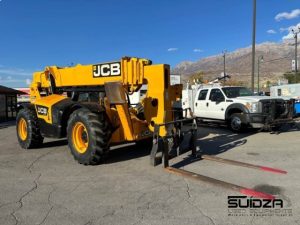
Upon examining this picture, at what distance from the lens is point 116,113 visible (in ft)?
26.5

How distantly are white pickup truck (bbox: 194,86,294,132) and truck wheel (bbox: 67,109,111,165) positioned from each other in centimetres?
692

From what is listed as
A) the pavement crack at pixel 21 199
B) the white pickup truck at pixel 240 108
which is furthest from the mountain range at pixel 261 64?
the pavement crack at pixel 21 199

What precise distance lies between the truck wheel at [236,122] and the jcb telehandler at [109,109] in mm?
5184

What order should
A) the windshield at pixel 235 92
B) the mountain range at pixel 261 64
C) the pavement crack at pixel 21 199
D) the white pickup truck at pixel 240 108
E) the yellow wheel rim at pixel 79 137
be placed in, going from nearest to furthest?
the pavement crack at pixel 21 199 → the yellow wheel rim at pixel 79 137 → the white pickup truck at pixel 240 108 → the windshield at pixel 235 92 → the mountain range at pixel 261 64

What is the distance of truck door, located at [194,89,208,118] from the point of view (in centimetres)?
1509

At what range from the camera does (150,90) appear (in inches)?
313

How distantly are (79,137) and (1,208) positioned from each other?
10.5 ft

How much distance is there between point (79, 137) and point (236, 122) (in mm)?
7226

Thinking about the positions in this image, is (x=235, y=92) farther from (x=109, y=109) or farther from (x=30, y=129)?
(x=30, y=129)

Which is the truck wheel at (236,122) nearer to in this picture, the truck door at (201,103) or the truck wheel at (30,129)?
the truck door at (201,103)

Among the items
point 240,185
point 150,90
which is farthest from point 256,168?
point 150,90

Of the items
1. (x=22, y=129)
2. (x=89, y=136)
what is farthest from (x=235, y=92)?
(x=22, y=129)

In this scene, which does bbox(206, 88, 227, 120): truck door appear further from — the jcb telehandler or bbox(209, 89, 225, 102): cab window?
the jcb telehandler

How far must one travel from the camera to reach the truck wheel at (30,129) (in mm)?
10000
